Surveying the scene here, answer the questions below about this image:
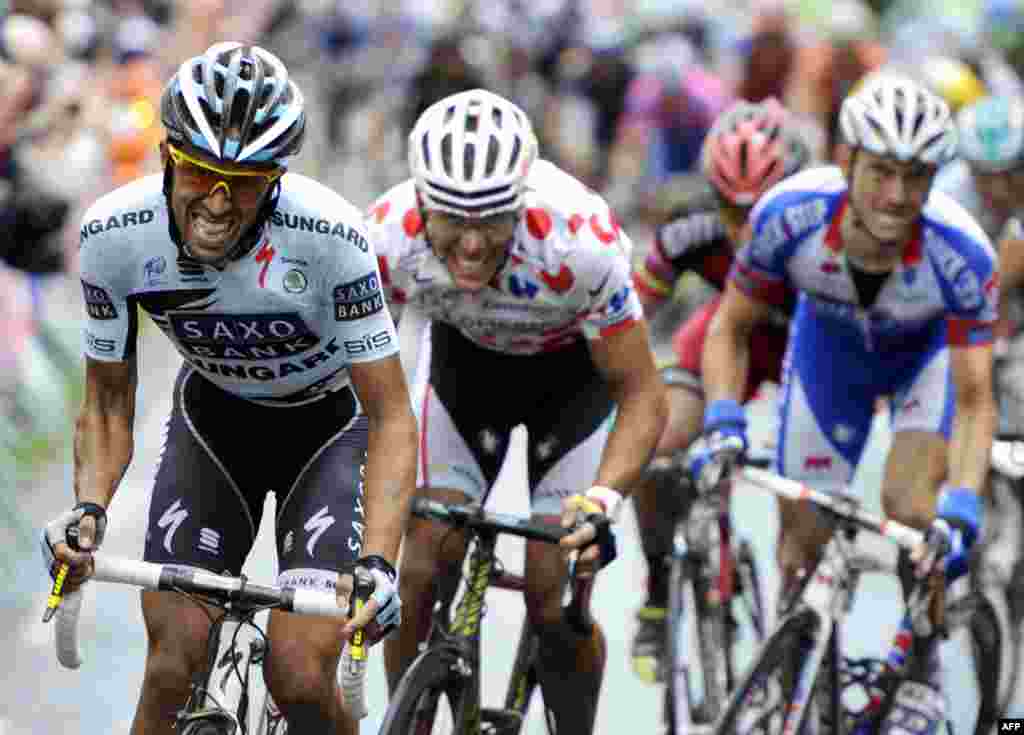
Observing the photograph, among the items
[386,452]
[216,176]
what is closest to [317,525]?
[386,452]

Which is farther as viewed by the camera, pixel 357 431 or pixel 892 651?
pixel 892 651

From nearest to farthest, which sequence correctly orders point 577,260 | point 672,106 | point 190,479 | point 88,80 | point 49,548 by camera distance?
1. point 49,548
2. point 190,479
3. point 577,260
4. point 88,80
5. point 672,106

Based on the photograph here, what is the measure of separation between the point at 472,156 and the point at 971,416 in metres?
1.97

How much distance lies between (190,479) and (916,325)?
275cm

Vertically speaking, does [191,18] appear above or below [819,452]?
above

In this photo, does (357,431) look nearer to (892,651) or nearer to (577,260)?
(577,260)

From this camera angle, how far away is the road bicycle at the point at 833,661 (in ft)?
→ 22.6

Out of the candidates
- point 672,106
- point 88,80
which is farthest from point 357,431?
point 672,106

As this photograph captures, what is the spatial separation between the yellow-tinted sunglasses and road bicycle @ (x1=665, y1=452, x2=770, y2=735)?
2685 millimetres

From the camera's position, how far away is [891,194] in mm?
7402

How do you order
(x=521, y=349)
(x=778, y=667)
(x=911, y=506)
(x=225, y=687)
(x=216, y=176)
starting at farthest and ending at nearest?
1. (x=911, y=506)
2. (x=521, y=349)
3. (x=778, y=667)
4. (x=225, y=687)
5. (x=216, y=176)

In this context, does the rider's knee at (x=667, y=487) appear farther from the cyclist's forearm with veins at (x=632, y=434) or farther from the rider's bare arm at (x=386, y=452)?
the rider's bare arm at (x=386, y=452)

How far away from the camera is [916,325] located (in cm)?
782

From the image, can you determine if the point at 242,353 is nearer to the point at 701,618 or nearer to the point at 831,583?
the point at 831,583
